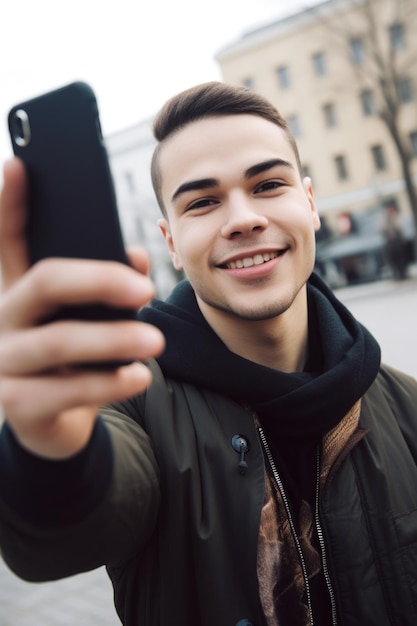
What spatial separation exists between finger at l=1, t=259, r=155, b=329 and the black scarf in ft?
3.15

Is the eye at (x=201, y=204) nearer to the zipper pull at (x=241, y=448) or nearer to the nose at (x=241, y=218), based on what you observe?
the nose at (x=241, y=218)

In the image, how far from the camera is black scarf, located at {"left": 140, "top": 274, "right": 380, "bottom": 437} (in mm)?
1627

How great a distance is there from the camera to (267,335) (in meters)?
1.87

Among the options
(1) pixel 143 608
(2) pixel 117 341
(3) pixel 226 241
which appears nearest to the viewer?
(2) pixel 117 341

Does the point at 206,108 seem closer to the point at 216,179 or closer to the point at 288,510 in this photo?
the point at 216,179

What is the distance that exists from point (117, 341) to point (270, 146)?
50.9 inches

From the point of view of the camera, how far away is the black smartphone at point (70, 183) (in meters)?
0.79

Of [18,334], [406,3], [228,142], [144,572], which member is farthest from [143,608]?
[406,3]

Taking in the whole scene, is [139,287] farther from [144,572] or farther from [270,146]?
[270,146]

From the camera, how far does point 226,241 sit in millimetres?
1742

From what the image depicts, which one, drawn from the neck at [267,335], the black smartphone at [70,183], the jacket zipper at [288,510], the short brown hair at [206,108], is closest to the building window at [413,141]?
the short brown hair at [206,108]

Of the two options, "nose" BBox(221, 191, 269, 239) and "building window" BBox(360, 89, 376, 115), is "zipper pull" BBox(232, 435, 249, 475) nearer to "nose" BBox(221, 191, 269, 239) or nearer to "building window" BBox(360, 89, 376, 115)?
"nose" BBox(221, 191, 269, 239)

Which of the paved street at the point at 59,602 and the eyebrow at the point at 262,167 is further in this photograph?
the paved street at the point at 59,602

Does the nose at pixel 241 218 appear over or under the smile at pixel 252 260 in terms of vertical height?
over
